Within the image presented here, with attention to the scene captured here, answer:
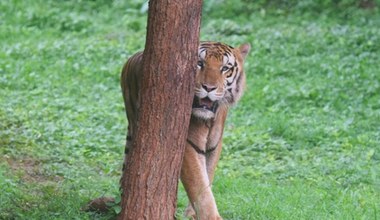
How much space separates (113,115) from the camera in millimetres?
9336

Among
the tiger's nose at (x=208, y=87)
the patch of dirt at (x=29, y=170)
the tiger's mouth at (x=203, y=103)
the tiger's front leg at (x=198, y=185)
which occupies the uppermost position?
the tiger's nose at (x=208, y=87)

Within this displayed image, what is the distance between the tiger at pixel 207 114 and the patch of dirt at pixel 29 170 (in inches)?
49.9

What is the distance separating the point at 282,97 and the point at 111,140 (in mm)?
2562

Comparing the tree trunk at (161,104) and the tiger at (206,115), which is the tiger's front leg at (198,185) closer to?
the tiger at (206,115)

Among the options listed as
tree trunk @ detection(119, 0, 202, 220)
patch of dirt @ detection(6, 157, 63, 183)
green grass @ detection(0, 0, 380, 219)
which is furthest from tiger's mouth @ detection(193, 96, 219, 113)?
patch of dirt @ detection(6, 157, 63, 183)

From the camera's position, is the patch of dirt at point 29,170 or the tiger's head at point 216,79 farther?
the patch of dirt at point 29,170

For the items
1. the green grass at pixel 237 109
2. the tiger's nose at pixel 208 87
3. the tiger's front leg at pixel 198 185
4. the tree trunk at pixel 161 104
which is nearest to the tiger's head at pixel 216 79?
the tiger's nose at pixel 208 87

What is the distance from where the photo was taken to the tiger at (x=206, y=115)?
17.7 ft

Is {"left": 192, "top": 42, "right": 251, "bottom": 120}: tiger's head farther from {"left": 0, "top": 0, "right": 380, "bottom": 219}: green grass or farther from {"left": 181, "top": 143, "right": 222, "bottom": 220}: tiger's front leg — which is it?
{"left": 0, "top": 0, "right": 380, "bottom": 219}: green grass

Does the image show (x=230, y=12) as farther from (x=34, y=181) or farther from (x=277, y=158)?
(x=34, y=181)

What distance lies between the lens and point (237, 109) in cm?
986

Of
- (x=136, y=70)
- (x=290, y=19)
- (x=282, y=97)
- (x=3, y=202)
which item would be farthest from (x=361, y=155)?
(x=290, y=19)

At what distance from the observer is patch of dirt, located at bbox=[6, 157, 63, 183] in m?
6.77

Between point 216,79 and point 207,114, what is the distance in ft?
0.74
